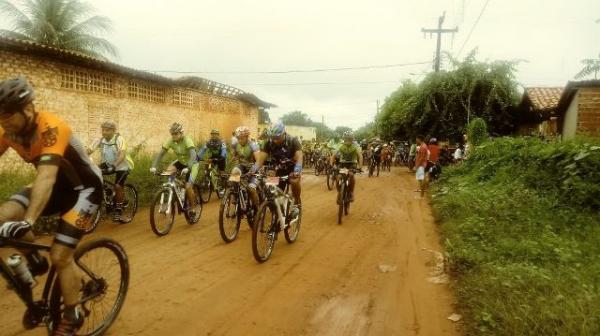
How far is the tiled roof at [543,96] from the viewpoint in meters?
20.6

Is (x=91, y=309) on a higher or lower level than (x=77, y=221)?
lower

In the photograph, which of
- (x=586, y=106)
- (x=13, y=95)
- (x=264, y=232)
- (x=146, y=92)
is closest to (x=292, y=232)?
(x=264, y=232)

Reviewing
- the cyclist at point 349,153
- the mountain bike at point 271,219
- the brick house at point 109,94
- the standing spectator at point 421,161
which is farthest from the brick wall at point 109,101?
the standing spectator at point 421,161

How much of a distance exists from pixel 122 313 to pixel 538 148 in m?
10.4

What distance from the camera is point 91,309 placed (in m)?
3.72

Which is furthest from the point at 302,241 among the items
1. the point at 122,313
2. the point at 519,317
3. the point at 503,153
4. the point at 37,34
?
the point at 37,34

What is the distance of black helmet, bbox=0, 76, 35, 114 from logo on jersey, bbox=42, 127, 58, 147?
0.23m

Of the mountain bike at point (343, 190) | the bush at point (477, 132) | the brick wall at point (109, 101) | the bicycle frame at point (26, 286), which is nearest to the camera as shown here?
the bicycle frame at point (26, 286)

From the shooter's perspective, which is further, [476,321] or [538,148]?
[538,148]

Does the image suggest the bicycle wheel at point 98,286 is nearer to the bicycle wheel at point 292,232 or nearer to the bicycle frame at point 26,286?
the bicycle frame at point 26,286

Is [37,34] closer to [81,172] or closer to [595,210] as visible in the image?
[81,172]

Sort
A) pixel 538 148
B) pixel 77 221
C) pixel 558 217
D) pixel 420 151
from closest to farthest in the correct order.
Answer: pixel 77 221 < pixel 558 217 < pixel 538 148 < pixel 420 151

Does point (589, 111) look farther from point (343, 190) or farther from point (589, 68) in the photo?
point (343, 190)

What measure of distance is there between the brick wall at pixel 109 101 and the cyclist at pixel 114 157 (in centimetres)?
363
